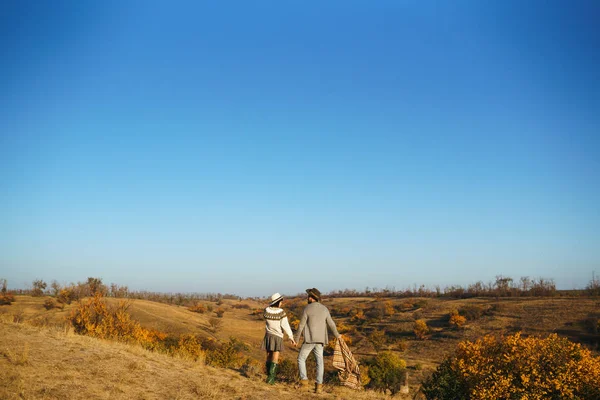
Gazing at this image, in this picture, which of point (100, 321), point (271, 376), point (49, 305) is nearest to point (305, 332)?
point (271, 376)

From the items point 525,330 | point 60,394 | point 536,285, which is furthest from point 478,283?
point 60,394

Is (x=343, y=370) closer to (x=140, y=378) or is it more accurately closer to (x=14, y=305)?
(x=140, y=378)

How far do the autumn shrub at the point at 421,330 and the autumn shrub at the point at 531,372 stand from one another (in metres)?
32.4

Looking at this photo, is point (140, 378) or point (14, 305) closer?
point (140, 378)

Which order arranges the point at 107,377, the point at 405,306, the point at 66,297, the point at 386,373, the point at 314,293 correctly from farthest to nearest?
1. the point at 405,306
2. the point at 66,297
3. the point at 386,373
4. the point at 314,293
5. the point at 107,377

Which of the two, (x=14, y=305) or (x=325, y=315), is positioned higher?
(x=325, y=315)

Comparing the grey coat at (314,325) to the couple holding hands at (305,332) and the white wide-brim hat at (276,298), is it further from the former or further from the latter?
the white wide-brim hat at (276,298)

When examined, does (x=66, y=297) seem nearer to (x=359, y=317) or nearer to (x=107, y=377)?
(x=107, y=377)

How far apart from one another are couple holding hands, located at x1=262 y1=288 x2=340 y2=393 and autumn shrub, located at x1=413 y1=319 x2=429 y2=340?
36.4 metres

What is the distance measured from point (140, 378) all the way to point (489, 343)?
411 inches

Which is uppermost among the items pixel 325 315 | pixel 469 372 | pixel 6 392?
pixel 325 315

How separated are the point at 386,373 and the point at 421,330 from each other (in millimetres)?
18236

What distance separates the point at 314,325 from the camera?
32.0 ft

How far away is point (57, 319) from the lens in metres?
30.0
